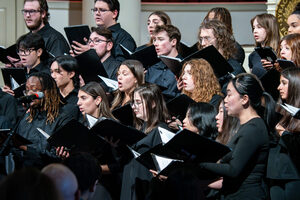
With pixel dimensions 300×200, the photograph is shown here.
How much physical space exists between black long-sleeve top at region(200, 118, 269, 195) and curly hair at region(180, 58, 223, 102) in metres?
0.99

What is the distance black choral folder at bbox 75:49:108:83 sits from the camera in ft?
16.2

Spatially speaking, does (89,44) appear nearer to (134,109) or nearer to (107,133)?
(134,109)

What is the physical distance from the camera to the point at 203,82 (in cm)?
456

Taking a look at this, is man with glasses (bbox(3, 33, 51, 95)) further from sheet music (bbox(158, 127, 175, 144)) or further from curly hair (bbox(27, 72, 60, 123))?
sheet music (bbox(158, 127, 175, 144))

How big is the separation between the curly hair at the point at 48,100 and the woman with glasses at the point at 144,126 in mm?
602

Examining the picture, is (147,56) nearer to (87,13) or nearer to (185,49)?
(185,49)

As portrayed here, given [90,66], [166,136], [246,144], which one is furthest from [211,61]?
[246,144]

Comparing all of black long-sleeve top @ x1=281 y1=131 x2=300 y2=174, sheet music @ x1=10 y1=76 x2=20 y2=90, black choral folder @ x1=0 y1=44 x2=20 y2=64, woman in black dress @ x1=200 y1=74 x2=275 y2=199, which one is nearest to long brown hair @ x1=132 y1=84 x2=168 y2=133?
woman in black dress @ x1=200 y1=74 x2=275 y2=199

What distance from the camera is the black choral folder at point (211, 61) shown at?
4582mm

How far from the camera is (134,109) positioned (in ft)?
14.5

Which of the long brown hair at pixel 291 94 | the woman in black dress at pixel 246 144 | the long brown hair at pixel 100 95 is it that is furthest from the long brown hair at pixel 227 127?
the long brown hair at pixel 100 95

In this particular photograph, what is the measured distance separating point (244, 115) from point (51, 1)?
5513mm

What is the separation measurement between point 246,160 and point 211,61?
54.8 inches

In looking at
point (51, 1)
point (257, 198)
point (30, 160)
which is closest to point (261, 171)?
point (257, 198)
